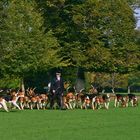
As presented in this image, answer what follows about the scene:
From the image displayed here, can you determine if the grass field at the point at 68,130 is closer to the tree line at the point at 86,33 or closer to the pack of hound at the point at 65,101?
the pack of hound at the point at 65,101

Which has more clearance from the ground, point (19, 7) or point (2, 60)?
point (19, 7)

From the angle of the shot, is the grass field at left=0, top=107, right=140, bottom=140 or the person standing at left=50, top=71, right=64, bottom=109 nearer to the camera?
the grass field at left=0, top=107, right=140, bottom=140

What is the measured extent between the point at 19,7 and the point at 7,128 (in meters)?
29.5

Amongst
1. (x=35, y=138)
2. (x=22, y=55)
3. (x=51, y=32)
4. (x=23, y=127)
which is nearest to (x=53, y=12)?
(x=51, y=32)

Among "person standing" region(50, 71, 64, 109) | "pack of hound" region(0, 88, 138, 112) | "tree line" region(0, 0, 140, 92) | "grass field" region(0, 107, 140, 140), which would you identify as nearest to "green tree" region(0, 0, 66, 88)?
"tree line" region(0, 0, 140, 92)

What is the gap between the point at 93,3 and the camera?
54.3 meters

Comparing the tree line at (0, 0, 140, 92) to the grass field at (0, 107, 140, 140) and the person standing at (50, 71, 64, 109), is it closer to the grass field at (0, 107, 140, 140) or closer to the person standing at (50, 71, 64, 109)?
the person standing at (50, 71, 64, 109)

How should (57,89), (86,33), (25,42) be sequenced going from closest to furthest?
(57,89) < (25,42) < (86,33)

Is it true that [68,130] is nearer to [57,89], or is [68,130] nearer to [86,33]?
[57,89]

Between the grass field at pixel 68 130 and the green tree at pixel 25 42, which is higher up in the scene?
the green tree at pixel 25 42

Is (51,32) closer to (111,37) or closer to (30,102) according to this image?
(111,37)

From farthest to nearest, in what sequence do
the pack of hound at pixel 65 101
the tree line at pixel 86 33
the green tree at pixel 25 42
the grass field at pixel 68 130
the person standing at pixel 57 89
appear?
the tree line at pixel 86 33, the green tree at pixel 25 42, the pack of hound at pixel 65 101, the person standing at pixel 57 89, the grass field at pixel 68 130

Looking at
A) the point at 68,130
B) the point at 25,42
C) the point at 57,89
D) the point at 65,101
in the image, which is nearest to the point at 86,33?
the point at 25,42

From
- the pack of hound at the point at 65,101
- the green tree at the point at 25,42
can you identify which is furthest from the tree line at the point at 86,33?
the pack of hound at the point at 65,101
